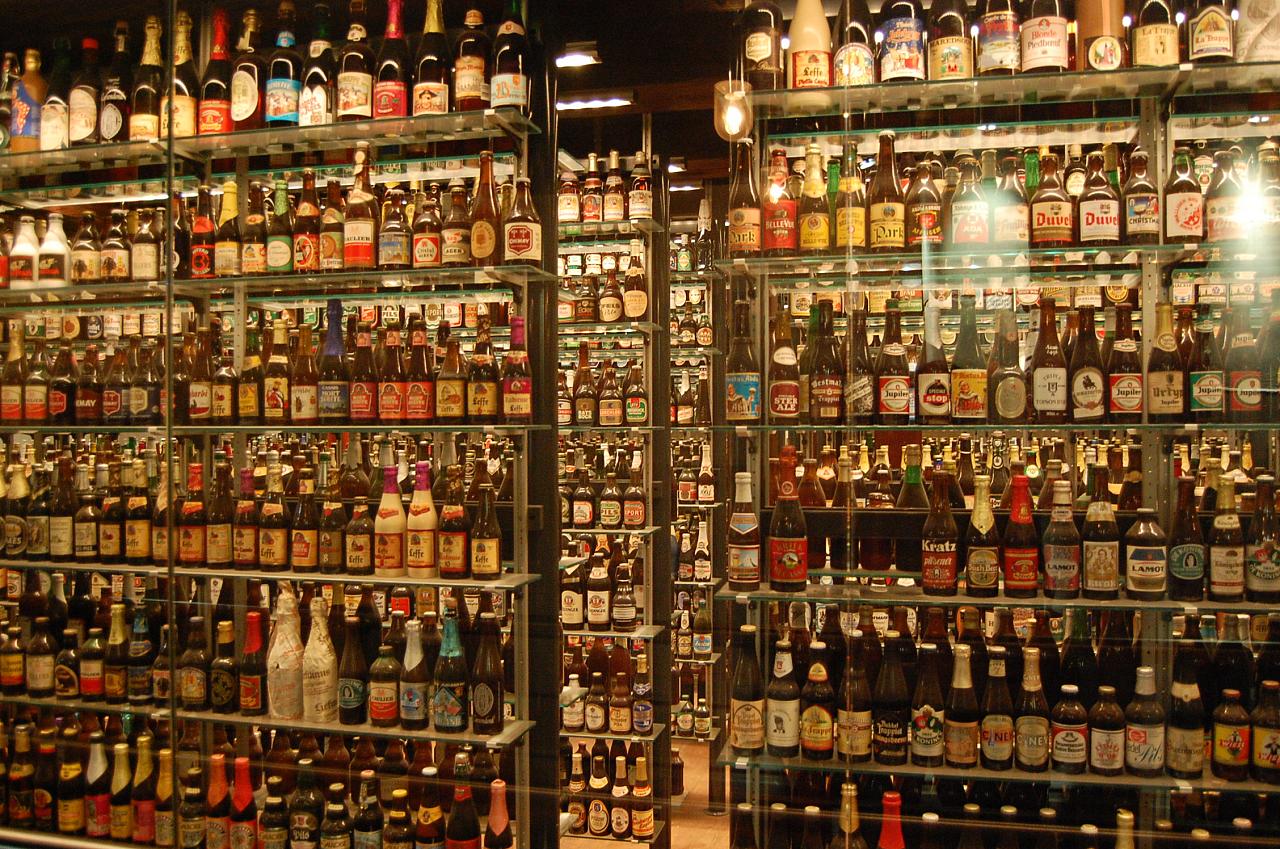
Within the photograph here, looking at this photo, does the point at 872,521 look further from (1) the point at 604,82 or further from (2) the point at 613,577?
(1) the point at 604,82

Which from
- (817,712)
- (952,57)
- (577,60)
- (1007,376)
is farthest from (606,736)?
(952,57)

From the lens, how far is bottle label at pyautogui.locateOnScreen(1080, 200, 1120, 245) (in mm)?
2387

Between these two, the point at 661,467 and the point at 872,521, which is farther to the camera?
the point at 661,467

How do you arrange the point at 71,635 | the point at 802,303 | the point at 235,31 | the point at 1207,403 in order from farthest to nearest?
the point at 235,31, the point at 71,635, the point at 802,303, the point at 1207,403

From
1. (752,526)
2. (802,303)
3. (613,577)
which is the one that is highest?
(802,303)

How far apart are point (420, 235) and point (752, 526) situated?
1.30 m

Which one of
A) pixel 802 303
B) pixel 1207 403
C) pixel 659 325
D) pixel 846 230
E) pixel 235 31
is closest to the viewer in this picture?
pixel 1207 403

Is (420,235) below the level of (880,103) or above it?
below

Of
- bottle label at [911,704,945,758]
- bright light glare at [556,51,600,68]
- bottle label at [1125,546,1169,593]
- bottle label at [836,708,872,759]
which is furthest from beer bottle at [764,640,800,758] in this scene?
bright light glare at [556,51,600,68]

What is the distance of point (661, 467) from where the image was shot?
4.14m

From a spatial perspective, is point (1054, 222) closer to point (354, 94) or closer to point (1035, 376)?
point (1035, 376)

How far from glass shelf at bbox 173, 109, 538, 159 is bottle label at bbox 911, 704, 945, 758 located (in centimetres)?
200

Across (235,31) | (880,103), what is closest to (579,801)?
(880,103)

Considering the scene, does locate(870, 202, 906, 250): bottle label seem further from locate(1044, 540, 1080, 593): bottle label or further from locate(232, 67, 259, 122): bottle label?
locate(232, 67, 259, 122): bottle label
